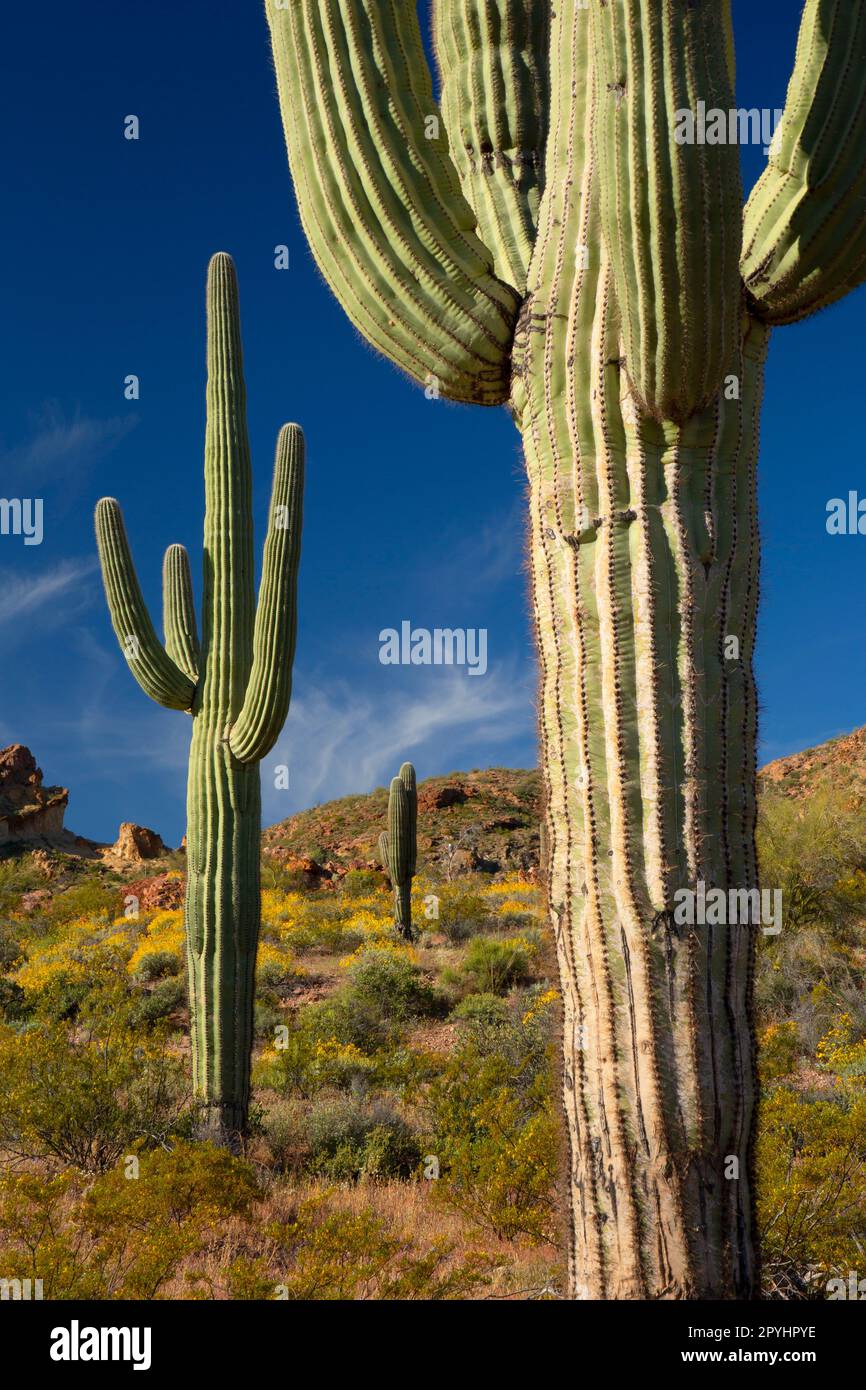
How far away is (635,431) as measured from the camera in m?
3.24

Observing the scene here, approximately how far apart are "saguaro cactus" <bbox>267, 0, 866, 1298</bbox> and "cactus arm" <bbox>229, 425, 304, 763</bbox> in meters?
4.91

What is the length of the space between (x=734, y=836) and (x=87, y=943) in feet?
63.6

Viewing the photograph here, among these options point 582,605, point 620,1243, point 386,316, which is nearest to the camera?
point 620,1243

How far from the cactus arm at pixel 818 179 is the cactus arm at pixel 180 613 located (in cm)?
689

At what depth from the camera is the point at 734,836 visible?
10.4ft

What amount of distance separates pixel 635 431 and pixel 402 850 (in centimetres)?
1539

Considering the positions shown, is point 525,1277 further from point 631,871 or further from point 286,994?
point 286,994

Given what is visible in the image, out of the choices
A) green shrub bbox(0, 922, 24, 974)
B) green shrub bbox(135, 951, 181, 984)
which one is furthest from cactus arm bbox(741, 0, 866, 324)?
green shrub bbox(0, 922, 24, 974)

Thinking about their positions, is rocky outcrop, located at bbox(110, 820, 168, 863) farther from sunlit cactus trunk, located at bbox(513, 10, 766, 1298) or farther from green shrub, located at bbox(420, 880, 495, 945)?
sunlit cactus trunk, located at bbox(513, 10, 766, 1298)

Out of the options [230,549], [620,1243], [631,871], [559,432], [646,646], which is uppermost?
[230,549]

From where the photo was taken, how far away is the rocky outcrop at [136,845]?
3644cm

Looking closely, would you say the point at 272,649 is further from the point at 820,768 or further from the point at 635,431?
the point at 820,768

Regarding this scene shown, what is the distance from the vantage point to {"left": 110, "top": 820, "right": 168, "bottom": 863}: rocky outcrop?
36.4 meters
